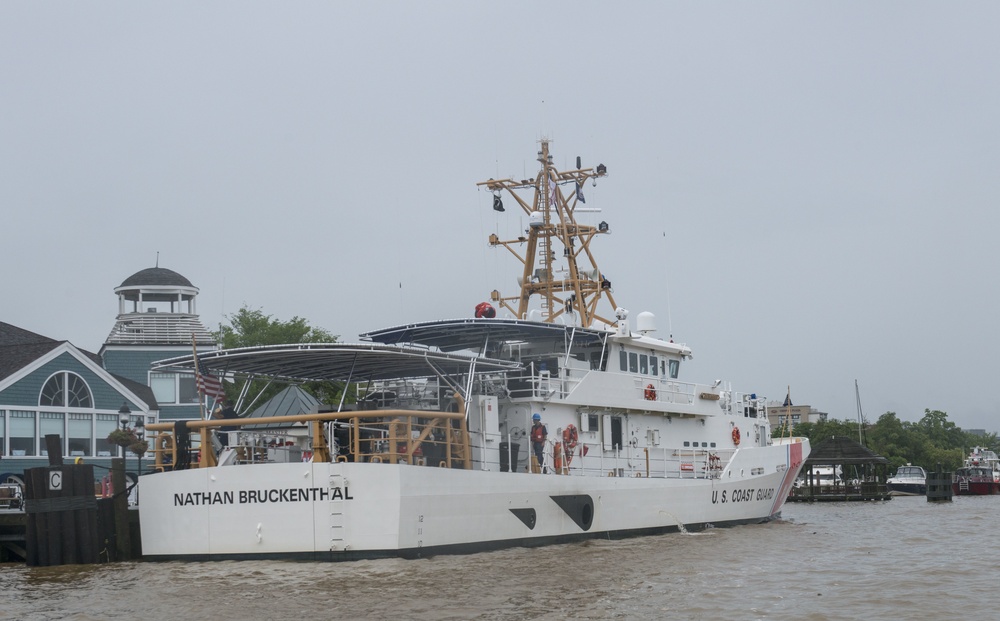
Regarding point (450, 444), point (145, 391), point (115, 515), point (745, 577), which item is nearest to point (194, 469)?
point (115, 515)

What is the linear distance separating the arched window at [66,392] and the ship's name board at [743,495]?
19.5 m

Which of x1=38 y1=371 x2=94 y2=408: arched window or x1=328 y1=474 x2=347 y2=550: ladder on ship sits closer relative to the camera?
x1=328 y1=474 x2=347 y2=550: ladder on ship

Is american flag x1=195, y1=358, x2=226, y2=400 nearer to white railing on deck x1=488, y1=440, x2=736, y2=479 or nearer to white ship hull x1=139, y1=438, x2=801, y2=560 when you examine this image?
white ship hull x1=139, y1=438, x2=801, y2=560

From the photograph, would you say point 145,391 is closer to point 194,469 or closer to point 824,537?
point 194,469

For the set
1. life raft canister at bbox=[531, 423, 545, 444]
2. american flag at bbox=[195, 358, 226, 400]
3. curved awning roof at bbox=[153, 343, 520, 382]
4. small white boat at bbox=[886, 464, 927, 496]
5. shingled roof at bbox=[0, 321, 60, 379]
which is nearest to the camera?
curved awning roof at bbox=[153, 343, 520, 382]

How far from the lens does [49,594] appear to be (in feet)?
57.3

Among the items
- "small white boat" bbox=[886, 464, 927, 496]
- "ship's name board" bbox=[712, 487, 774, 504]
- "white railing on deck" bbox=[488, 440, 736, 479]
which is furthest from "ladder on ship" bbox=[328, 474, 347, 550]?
"small white boat" bbox=[886, 464, 927, 496]

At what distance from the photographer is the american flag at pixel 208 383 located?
2181cm

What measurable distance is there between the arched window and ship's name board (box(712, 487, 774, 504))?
1949cm

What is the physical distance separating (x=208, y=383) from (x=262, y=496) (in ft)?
11.8

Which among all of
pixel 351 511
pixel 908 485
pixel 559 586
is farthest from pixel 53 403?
pixel 908 485

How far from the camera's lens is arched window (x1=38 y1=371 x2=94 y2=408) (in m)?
33.9

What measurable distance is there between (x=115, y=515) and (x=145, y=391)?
61.7 feet

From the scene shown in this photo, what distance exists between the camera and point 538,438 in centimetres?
2338
